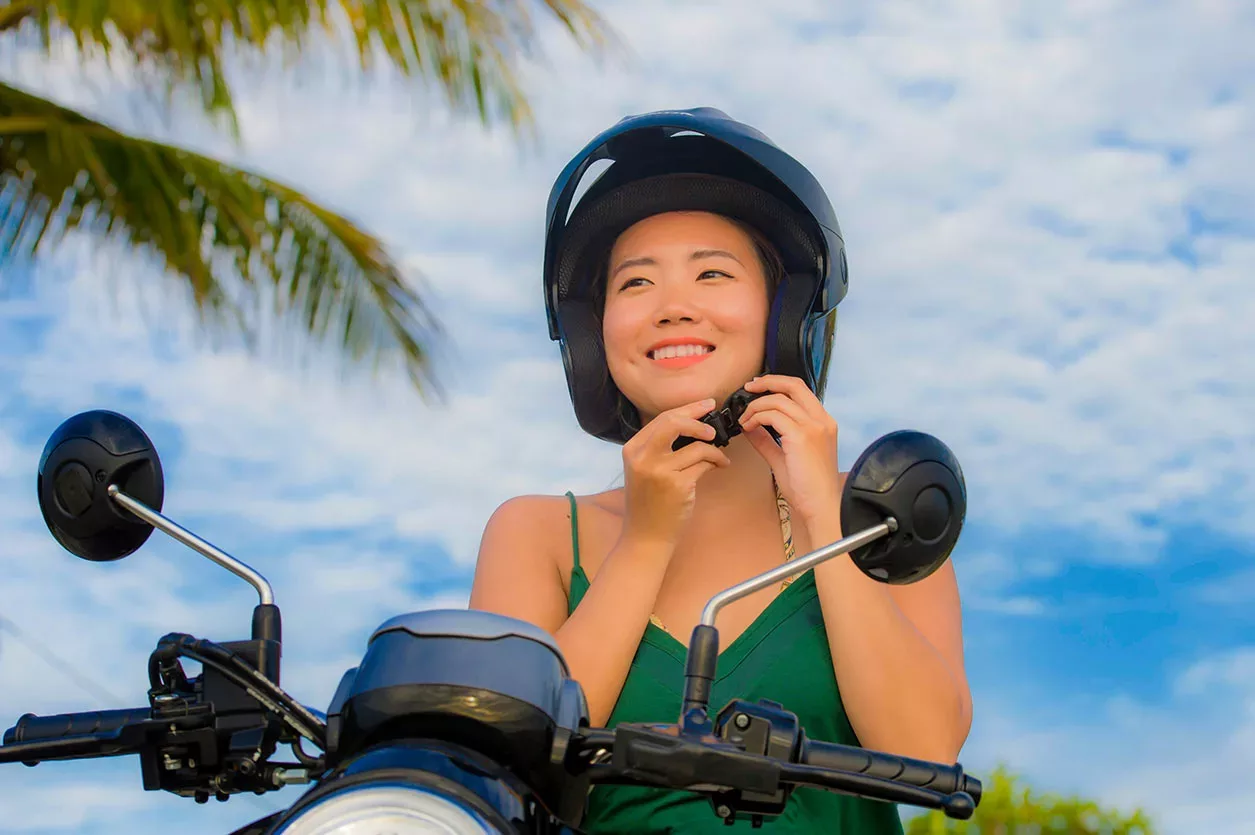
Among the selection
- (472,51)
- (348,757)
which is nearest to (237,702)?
(348,757)

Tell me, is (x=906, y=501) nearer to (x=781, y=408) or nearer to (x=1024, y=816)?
(x=781, y=408)

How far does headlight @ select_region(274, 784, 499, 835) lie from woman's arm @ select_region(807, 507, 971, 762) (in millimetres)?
1174

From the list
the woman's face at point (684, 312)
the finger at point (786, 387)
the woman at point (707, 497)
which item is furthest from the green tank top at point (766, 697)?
the woman's face at point (684, 312)

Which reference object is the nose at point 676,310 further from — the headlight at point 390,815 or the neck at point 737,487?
the headlight at point 390,815

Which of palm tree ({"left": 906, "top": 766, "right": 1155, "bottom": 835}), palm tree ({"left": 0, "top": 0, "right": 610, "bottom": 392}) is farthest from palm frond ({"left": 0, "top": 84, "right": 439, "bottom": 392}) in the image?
palm tree ({"left": 906, "top": 766, "right": 1155, "bottom": 835})

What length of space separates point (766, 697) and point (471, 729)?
3.69 ft

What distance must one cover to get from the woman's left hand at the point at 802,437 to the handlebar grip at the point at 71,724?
3.83 ft

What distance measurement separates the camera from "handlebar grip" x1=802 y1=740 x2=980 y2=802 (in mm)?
1550

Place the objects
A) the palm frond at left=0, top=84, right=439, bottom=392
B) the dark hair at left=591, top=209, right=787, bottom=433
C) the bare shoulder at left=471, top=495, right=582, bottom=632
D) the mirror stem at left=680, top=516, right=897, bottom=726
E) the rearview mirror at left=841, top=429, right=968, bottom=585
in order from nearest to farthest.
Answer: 1. the mirror stem at left=680, top=516, right=897, bottom=726
2. the rearview mirror at left=841, top=429, right=968, bottom=585
3. the bare shoulder at left=471, top=495, right=582, bottom=632
4. the dark hair at left=591, top=209, right=787, bottom=433
5. the palm frond at left=0, top=84, right=439, bottom=392

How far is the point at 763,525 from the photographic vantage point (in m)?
3.01

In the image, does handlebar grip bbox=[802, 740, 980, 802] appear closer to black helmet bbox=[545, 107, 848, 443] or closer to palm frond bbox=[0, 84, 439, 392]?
black helmet bbox=[545, 107, 848, 443]

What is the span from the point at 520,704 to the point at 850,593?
103 cm

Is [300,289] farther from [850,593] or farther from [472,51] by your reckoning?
[850,593]

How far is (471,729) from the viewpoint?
1500 mm
